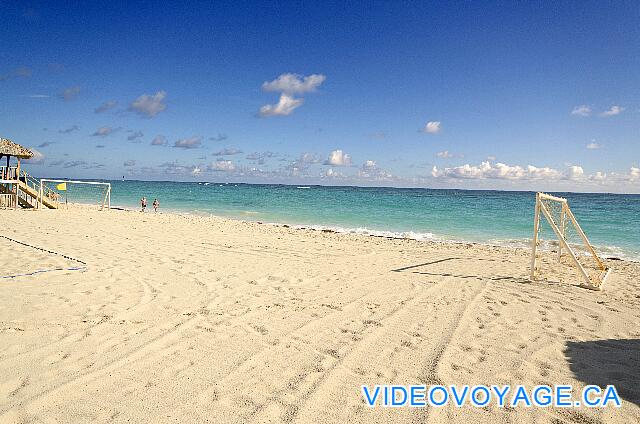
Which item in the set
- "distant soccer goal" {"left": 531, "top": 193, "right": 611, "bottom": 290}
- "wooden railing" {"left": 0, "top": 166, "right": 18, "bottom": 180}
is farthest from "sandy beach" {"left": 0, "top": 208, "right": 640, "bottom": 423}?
"wooden railing" {"left": 0, "top": 166, "right": 18, "bottom": 180}

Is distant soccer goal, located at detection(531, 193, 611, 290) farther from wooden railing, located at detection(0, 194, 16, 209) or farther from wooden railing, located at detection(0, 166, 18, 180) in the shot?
wooden railing, located at detection(0, 166, 18, 180)

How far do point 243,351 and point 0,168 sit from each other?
25.7 metres

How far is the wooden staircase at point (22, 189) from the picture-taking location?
21.8 metres

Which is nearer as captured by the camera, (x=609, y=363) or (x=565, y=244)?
(x=609, y=363)

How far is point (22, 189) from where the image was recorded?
22.2 meters

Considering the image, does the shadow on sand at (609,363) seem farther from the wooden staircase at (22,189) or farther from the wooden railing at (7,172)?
the wooden railing at (7,172)

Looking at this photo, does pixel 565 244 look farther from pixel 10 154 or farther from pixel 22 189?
pixel 10 154

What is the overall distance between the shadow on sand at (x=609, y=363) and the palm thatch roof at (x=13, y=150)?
1116 inches

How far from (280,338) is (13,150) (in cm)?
2570

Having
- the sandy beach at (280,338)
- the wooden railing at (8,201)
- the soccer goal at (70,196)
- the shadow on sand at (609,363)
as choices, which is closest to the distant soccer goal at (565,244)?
the sandy beach at (280,338)

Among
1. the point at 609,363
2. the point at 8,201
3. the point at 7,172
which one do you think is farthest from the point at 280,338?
the point at 7,172

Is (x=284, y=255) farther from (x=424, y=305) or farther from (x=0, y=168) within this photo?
(x=0, y=168)

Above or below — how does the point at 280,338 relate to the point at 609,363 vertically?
below

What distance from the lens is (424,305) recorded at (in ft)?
21.1
